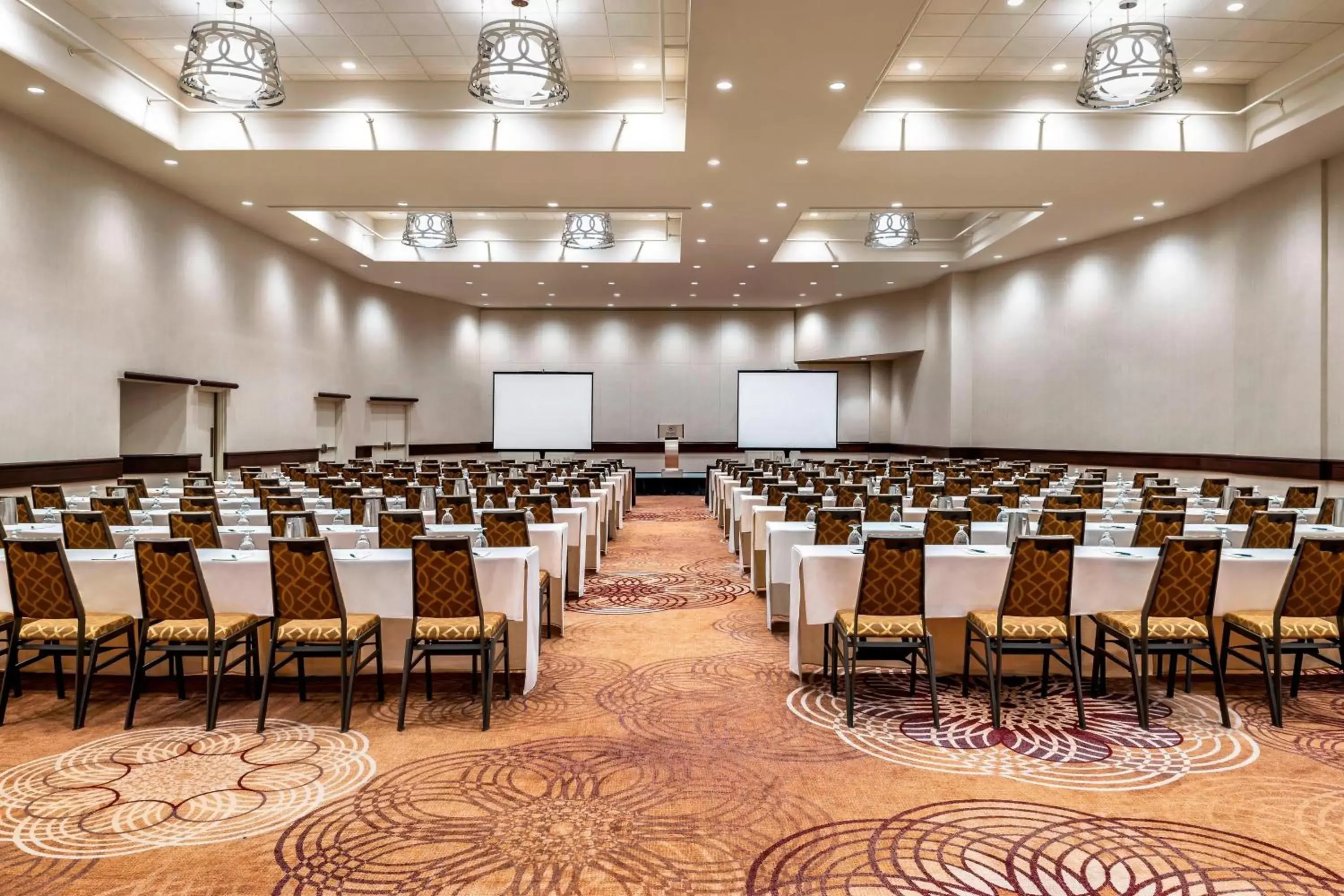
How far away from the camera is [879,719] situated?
4391mm

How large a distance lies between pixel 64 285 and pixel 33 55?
2991 millimetres

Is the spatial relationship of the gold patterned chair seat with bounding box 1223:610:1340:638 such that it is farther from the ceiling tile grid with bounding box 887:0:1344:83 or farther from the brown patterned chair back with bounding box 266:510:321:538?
the ceiling tile grid with bounding box 887:0:1344:83

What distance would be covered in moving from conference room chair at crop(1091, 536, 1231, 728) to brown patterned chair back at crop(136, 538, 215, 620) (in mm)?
4565

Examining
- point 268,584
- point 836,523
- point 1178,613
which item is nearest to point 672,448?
point 836,523

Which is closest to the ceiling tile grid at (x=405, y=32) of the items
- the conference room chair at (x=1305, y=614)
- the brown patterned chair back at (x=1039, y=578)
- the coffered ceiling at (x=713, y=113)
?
the coffered ceiling at (x=713, y=113)

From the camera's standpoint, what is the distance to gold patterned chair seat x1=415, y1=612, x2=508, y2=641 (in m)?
4.25

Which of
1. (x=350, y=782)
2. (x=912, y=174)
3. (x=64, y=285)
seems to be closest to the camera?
(x=350, y=782)

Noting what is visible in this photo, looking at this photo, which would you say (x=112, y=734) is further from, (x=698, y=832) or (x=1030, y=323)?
(x=1030, y=323)

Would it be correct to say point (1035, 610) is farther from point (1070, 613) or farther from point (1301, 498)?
point (1301, 498)

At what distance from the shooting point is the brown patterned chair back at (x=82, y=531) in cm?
591

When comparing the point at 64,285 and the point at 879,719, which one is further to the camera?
the point at 64,285

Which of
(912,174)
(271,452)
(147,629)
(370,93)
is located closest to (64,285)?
(370,93)

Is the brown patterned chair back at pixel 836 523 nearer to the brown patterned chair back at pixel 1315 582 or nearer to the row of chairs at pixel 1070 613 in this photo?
the row of chairs at pixel 1070 613

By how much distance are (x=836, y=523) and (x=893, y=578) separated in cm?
157
